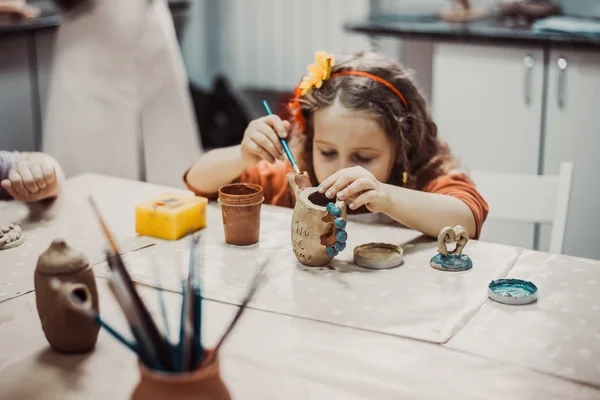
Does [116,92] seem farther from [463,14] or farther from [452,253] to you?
[452,253]

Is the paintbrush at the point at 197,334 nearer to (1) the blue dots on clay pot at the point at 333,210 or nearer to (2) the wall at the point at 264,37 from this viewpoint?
(1) the blue dots on clay pot at the point at 333,210

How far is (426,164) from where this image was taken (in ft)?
5.68

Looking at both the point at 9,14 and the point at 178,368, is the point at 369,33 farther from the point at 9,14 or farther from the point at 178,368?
the point at 178,368

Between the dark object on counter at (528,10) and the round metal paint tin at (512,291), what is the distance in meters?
Result: 2.08

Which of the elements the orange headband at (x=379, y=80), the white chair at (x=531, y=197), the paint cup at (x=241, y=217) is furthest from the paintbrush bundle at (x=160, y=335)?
the white chair at (x=531, y=197)

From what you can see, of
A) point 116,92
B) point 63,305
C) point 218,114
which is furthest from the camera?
point 218,114

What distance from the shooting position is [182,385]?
0.74 m

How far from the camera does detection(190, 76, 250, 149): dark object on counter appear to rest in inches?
149

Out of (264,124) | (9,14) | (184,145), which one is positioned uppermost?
(9,14)

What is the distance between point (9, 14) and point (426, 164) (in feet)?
6.82

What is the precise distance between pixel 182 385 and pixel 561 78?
7.43 ft

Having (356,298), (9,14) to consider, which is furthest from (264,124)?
(9,14)

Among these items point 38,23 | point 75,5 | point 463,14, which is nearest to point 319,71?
point 75,5

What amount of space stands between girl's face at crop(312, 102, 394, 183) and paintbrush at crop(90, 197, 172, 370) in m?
0.85
